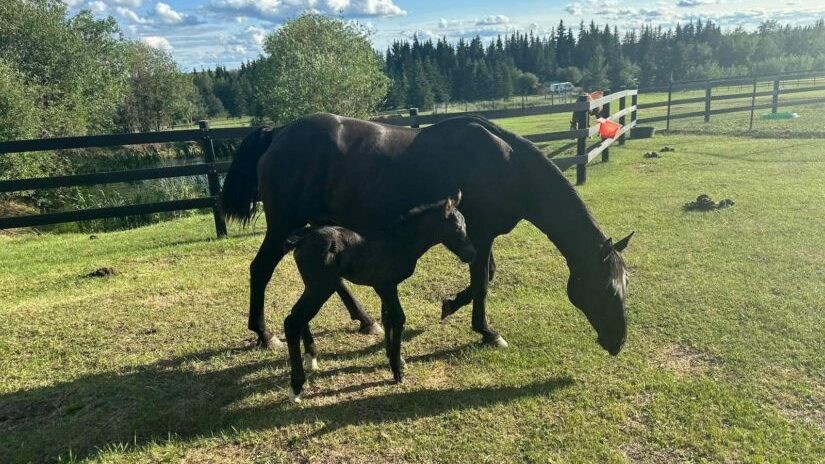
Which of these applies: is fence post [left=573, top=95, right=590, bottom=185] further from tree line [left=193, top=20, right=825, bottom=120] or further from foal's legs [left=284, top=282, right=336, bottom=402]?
tree line [left=193, top=20, right=825, bottom=120]

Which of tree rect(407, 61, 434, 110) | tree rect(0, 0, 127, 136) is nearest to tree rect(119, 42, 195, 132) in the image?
tree rect(0, 0, 127, 136)

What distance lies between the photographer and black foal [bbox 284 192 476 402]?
336 cm

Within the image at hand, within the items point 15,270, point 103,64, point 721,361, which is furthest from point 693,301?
point 103,64

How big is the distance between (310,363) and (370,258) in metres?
1.18

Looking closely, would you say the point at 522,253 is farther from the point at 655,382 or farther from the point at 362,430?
the point at 362,430

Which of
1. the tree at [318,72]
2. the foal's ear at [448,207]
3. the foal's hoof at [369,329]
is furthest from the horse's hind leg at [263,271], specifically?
the tree at [318,72]

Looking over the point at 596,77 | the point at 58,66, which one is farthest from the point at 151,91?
the point at 596,77

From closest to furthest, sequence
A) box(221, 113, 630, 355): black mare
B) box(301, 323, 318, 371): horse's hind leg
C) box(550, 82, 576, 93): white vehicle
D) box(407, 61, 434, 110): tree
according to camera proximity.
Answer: box(301, 323, 318, 371): horse's hind leg, box(221, 113, 630, 355): black mare, box(407, 61, 434, 110): tree, box(550, 82, 576, 93): white vehicle

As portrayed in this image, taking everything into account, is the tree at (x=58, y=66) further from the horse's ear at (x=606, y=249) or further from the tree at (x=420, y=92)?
the tree at (x=420, y=92)

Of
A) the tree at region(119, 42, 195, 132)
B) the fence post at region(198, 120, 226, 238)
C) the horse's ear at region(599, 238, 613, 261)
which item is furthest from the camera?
the tree at region(119, 42, 195, 132)

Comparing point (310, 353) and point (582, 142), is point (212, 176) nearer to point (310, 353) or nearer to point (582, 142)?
point (310, 353)

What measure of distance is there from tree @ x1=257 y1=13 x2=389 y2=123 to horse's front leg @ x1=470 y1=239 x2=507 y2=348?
26550mm

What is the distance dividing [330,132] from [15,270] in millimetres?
5914

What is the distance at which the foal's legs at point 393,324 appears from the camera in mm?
3682
